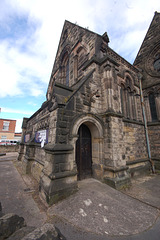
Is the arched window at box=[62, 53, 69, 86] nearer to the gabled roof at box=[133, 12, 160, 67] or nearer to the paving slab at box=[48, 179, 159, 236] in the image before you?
the gabled roof at box=[133, 12, 160, 67]

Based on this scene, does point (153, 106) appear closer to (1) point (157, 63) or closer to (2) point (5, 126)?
(1) point (157, 63)

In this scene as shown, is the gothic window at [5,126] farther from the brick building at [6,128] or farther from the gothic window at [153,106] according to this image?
the gothic window at [153,106]

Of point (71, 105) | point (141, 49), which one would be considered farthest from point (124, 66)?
point (71, 105)

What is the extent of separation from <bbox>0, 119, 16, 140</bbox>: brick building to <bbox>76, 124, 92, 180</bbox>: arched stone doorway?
117ft

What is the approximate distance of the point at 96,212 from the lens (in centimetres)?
289

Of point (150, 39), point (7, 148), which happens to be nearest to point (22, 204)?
point (150, 39)

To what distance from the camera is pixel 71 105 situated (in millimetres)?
4395

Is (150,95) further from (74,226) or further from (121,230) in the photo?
(74,226)

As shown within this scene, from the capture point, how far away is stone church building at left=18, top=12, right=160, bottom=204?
3.88 m

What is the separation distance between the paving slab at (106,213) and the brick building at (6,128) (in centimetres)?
3692

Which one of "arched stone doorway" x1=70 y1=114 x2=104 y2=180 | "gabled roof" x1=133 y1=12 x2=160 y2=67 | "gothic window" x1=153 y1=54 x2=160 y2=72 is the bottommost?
"arched stone doorway" x1=70 y1=114 x2=104 y2=180

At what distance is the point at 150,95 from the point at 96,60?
20.0ft

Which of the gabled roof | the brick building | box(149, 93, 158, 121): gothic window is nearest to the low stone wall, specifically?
the brick building

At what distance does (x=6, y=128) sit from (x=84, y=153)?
36.3 m
